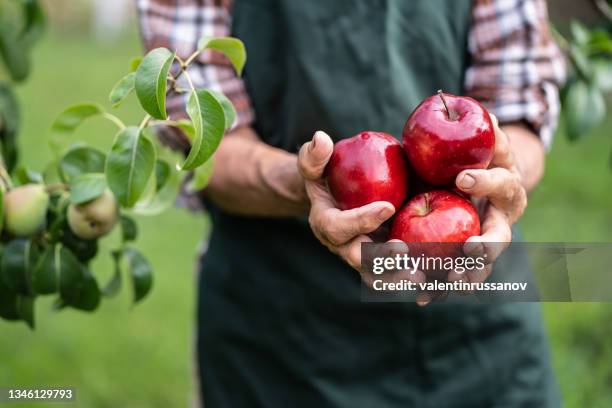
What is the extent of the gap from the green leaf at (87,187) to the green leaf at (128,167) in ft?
0.31

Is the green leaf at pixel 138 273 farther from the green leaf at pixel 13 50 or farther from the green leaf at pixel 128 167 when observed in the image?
the green leaf at pixel 13 50

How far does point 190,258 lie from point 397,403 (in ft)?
7.22

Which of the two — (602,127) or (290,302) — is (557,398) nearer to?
(290,302)

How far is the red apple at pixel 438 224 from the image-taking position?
2.96 feet

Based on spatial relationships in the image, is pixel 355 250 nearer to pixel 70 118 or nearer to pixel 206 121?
pixel 206 121

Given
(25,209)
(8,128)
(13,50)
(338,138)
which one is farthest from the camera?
(13,50)

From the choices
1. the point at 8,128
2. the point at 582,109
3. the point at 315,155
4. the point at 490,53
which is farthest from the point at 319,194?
the point at 582,109

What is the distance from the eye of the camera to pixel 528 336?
1.43 metres

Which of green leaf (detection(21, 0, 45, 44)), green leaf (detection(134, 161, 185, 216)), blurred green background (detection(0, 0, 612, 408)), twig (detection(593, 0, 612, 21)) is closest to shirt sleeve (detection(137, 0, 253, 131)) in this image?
green leaf (detection(134, 161, 185, 216))

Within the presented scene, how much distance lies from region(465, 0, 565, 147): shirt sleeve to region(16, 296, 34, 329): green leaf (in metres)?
0.81

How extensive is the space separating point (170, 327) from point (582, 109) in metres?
1.78

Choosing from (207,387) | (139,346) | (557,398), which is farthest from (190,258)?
(557,398)

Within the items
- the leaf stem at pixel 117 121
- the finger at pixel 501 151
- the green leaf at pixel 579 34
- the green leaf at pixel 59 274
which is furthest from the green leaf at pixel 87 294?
the green leaf at pixel 579 34

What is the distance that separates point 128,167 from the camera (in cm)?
93
